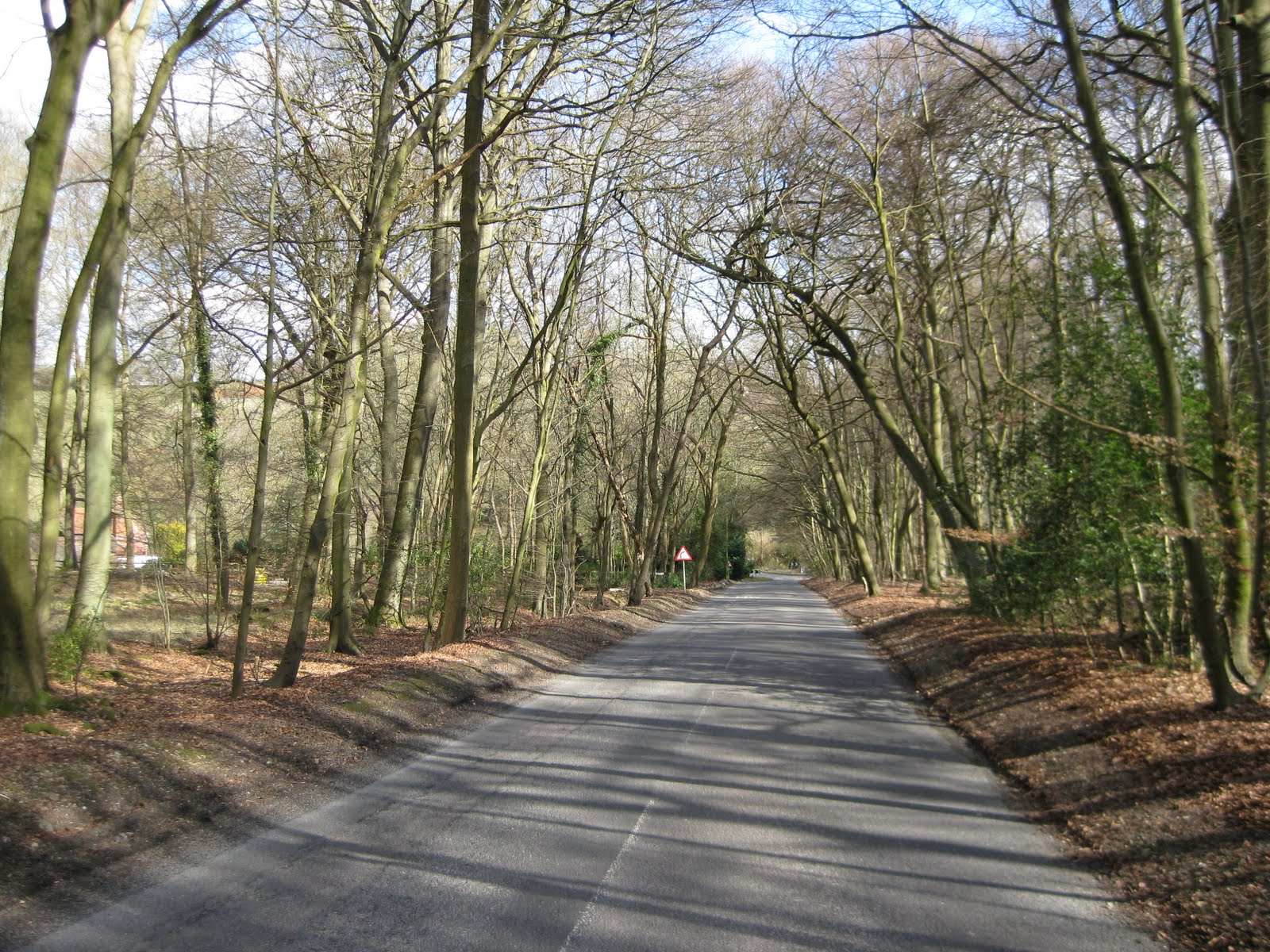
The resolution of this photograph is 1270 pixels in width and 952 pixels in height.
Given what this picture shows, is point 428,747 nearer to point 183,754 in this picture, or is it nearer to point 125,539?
point 183,754

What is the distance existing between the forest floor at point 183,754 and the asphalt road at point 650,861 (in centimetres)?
33

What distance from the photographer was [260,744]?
7559 millimetres

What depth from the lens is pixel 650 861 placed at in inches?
211

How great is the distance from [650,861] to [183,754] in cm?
368

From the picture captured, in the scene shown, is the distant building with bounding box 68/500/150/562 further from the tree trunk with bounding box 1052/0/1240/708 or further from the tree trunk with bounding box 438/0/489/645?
the tree trunk with bounding box 1052/0/1240/708

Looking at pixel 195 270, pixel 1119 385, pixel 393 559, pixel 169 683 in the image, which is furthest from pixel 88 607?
pixel 1119 385

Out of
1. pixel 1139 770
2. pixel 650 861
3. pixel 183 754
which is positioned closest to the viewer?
pixel 650 861

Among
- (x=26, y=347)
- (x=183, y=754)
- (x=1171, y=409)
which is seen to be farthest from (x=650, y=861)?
(x=26, y=347)

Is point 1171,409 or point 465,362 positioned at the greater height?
point 465,362

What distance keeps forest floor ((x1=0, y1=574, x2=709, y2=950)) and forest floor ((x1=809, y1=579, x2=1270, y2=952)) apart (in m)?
5.11

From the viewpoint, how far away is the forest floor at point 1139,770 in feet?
15.4

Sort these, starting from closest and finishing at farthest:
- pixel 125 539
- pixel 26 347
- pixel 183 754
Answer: pixel 183 754 < pixel 26 347 < pixel 125 539

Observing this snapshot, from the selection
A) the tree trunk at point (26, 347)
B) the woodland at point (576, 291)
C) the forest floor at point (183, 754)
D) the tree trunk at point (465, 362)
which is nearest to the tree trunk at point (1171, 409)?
the woodland at point (576, 291)

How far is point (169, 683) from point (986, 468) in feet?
42.0
